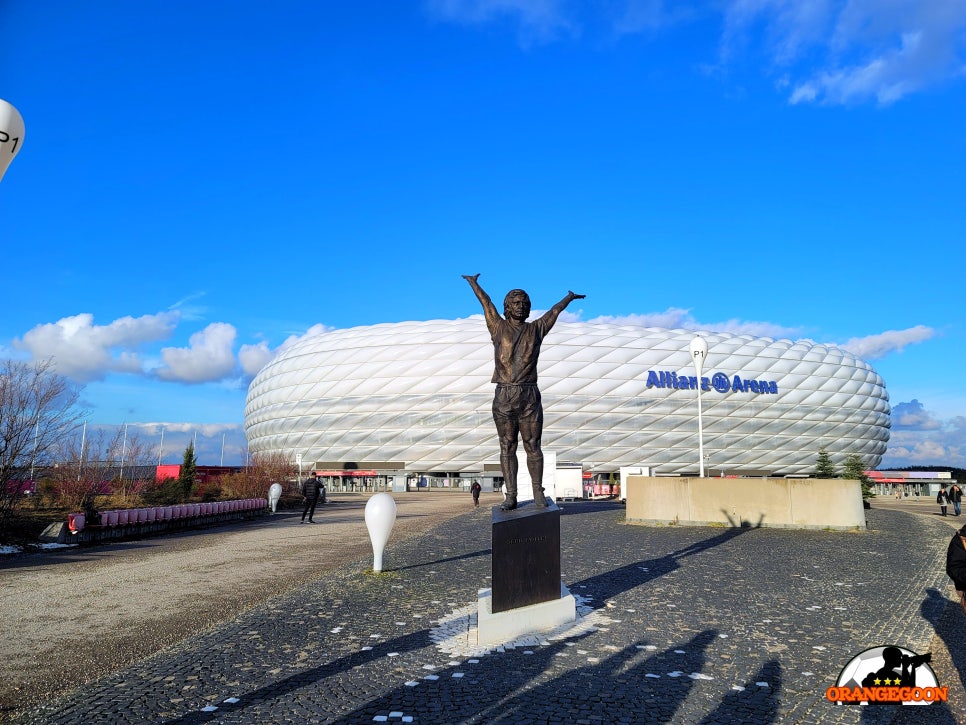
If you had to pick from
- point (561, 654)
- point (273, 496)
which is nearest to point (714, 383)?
point (273, 496)

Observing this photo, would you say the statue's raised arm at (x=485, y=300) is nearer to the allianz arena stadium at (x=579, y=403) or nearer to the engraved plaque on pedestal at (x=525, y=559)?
the engraved plaque on pedestal at (x=525, y=559)

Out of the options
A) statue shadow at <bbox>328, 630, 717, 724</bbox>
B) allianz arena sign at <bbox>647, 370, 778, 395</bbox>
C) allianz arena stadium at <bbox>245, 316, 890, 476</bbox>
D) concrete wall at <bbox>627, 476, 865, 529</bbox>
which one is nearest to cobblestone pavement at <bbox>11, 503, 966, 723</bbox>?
statue shadow at <bbox>328, 630, 717, 724</bbox>

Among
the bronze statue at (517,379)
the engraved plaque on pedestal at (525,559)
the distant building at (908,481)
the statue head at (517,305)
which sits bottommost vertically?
the distant building at (908,481)

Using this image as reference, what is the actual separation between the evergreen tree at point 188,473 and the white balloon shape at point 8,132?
75.0 feet

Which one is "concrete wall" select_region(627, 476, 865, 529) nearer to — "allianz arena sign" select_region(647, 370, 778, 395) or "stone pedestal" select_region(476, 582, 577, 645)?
"stone pedestal" select_region(476, 582, 577, 645)

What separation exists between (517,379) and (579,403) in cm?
5588

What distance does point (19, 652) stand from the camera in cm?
558

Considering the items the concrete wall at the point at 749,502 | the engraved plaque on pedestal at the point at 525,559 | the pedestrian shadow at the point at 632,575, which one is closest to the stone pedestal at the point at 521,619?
the engraved plaque on pedestal at the point at 525,559

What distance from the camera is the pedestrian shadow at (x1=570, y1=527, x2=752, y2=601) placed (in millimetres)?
8172

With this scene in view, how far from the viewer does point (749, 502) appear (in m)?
16.3

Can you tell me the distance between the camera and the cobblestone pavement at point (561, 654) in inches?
161

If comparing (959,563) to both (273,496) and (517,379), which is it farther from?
(273,496)

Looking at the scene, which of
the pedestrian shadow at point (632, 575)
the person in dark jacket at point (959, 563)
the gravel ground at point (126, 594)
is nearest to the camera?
the person in dark jacket at point (959, 563)

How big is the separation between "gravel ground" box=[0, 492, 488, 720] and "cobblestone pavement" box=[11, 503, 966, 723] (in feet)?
1.45
